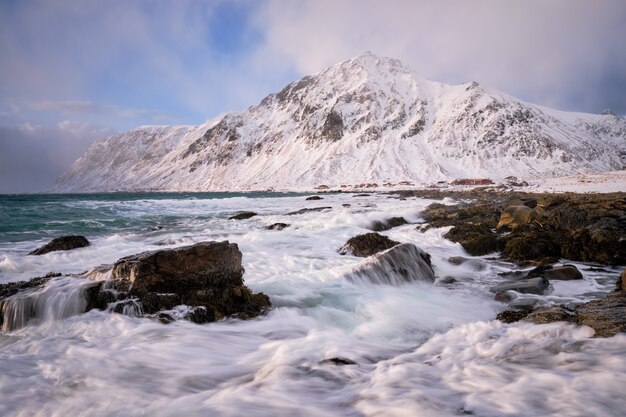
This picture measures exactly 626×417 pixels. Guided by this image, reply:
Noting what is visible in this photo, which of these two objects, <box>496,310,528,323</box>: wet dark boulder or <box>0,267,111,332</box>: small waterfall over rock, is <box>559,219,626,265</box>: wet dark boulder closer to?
<box>496,310,528,323</box>: wet dark boulder

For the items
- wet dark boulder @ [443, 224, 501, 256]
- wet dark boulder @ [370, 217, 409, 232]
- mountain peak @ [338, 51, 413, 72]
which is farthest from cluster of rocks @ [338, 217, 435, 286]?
mountain peak @ [338, 51, 413, 72]

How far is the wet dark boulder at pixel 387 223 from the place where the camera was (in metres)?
15.4

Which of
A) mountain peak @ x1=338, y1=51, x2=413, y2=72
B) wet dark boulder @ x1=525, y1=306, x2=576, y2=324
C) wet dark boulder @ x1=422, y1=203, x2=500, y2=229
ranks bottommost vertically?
wet dark boulder @ x1=525, y1=306, x2=576, y2=324

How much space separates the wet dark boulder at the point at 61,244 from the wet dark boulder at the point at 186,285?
249 inches

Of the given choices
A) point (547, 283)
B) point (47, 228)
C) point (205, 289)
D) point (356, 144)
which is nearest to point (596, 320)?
point (547, 283)

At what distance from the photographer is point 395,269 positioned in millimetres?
7383

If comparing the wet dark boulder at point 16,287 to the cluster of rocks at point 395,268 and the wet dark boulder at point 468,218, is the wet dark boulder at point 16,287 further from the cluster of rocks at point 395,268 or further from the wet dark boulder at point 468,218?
the wet dark boulder at point 468,218

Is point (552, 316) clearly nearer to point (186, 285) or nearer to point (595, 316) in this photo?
point (595, 316)

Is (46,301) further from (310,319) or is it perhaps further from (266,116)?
(266,116)

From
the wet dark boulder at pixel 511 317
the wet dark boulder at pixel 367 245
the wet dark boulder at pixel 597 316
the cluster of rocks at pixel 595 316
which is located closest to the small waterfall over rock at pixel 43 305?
the wet dark boulder at pixel 511 317

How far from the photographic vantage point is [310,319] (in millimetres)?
5520

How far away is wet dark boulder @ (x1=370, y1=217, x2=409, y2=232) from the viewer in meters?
15.4

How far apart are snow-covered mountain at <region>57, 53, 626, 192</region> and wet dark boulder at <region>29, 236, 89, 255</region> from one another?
75765 millimetres

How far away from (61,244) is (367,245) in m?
9.13
